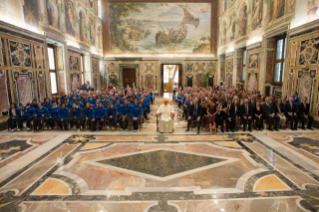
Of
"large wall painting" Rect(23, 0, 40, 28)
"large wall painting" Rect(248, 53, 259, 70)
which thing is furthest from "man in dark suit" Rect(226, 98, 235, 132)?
Result: "large wall painting" Rect(23, 0, 40, 28)

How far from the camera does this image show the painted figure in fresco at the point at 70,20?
1192cm

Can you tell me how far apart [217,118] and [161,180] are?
172 inches

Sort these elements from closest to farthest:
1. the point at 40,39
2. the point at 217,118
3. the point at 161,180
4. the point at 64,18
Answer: the point at 161,180 < the point at 217,118 < the point at 40,39 < the point at 64,18

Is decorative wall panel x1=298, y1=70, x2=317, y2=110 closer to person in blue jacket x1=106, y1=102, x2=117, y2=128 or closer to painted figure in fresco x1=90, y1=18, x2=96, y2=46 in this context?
person in blue jacket x1=106, y1=102, x2=117, y2=128

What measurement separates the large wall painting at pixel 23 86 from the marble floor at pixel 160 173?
2.01m

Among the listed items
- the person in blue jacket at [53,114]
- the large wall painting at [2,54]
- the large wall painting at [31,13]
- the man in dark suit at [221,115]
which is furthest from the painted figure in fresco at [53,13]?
the man in dark suit at [221,115]

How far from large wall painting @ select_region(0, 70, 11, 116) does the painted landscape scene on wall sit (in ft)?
45.7

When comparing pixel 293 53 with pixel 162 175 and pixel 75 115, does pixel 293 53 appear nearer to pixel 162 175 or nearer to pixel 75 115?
pixel 162 175

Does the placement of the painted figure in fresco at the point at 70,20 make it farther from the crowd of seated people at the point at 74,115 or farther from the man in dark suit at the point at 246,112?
the man in dark suit at the point at 246,112

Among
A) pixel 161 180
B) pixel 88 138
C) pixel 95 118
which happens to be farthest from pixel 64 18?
pixel 161 180

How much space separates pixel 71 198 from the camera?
10.7ft

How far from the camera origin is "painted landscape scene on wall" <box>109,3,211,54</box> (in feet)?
63.4

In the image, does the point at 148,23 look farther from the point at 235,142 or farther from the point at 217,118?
the point at 235,142

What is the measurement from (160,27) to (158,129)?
15676 millimetres
